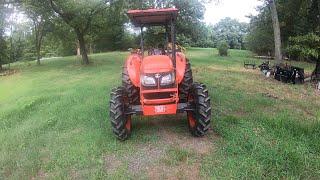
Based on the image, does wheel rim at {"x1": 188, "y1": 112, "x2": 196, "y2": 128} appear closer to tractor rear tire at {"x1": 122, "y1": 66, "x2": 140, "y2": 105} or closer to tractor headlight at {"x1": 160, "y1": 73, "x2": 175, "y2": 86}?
tractor headlight at {"x1": 160, "y1": 73, "x2": 175, "y2": 86}

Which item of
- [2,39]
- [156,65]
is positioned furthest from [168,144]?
[2,39]

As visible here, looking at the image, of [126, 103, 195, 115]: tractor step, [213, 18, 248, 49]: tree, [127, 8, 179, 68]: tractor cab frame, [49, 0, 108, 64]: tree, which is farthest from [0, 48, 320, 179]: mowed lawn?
[213, 18, 248, 49]: tree

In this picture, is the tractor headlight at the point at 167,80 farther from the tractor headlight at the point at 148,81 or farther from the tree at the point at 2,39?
the tree at the point at 2,39

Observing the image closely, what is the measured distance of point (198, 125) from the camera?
28.5 ft

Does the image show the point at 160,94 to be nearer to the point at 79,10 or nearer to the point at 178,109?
the point at 178,109

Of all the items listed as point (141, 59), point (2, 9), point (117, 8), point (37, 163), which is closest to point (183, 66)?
point (141, 59)

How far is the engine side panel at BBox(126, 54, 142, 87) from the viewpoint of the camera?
9.27m

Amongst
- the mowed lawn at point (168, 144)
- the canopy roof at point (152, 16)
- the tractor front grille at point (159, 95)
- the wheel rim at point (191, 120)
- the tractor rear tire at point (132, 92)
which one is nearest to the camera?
the mowed lawn at point (168, 144)

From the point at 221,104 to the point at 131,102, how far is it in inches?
129

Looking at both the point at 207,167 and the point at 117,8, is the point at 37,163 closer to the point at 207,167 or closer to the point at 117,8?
the point at 207,167

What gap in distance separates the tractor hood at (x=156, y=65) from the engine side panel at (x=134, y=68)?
40 cm

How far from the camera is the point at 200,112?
8570 mm

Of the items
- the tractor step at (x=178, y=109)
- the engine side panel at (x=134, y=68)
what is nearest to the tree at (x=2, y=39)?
the engine side panel at (x=134, y=68)

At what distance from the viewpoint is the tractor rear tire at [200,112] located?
8586 millimetres
